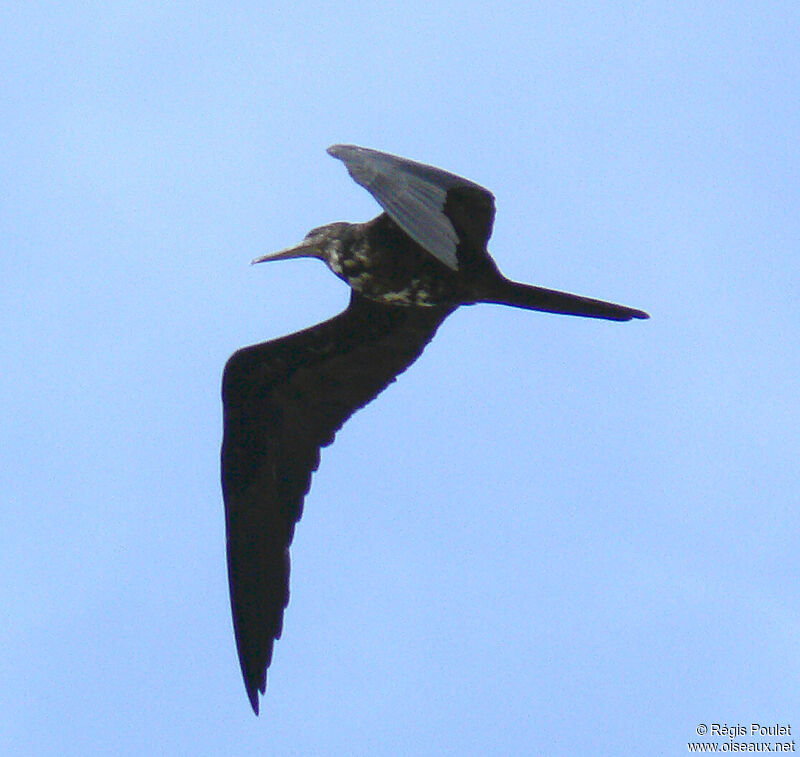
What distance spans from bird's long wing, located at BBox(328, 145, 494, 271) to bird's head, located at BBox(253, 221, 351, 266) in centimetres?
81

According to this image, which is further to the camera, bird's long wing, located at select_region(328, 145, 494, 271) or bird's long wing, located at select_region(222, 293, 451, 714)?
bird's long wing, located at select_region(222, 293, 451, 714)

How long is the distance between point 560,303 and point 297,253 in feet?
4.83

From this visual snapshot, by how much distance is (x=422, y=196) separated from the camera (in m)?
5.98

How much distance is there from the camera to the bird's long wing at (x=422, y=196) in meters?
5.71

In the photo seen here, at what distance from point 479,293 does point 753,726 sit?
241 centimetres

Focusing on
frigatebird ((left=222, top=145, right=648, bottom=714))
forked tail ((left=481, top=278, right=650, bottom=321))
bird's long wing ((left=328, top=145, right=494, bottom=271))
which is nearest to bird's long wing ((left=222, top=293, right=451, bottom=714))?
frigatebird ((left=222, top=145, right=648, bottom=714))

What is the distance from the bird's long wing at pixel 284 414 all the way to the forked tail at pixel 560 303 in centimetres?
69

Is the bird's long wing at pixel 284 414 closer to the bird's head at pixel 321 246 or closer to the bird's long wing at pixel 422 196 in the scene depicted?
the bird's head at pixel 321 246

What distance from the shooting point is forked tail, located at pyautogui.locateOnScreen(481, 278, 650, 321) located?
7.04m

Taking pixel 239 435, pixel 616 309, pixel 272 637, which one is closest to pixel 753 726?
pixel 616 309

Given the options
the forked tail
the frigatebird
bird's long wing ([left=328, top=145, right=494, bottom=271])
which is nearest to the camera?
bird's long wing ([left=328, top=145, right=494, bottom=271])

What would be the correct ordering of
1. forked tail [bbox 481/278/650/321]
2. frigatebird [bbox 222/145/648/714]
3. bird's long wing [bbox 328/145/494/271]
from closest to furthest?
bird's long wing [bbox 328/145/494/271]
forked tail [bbox 481/278/650/321]
frigatebird [bbox 222/145/648/714]

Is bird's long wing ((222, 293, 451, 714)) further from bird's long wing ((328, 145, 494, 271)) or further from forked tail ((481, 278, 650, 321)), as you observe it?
bird's long wing ((328, 145, 494, 271))

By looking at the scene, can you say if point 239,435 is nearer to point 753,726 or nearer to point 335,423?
point 335,423
